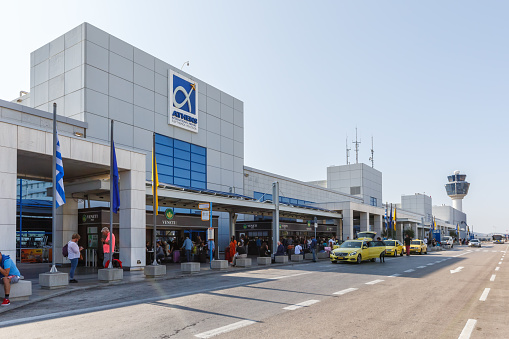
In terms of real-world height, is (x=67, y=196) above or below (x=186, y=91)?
below

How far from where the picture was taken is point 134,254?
21328mm

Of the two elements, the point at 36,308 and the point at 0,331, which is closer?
the point at 0,331

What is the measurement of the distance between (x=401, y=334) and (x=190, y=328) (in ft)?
12.3

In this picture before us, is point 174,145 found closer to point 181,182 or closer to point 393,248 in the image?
point 181,182

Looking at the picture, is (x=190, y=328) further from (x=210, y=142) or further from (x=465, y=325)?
(x=210, y=142)

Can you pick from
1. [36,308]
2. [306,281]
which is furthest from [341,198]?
[36,308]

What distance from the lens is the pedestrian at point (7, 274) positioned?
1145cm

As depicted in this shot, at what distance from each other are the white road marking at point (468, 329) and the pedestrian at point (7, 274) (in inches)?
418

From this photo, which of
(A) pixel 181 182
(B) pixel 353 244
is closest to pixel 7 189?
(B) pixel 353 244

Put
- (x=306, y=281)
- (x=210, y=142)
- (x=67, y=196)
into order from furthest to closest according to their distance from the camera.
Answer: (x=210, y=142)
(x=67, y=196)
(x=306, y=281)

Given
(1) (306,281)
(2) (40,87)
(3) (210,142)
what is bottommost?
(1) (306,281)

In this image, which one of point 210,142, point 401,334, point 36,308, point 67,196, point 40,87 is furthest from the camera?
point 210,142

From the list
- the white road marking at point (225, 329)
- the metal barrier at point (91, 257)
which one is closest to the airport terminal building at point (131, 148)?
the metal barrier at point (91, 257)

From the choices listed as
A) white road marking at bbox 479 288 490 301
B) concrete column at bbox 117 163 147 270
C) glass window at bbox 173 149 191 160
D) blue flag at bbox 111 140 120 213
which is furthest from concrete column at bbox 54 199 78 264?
white road marking at bbox 479 288 490 301
